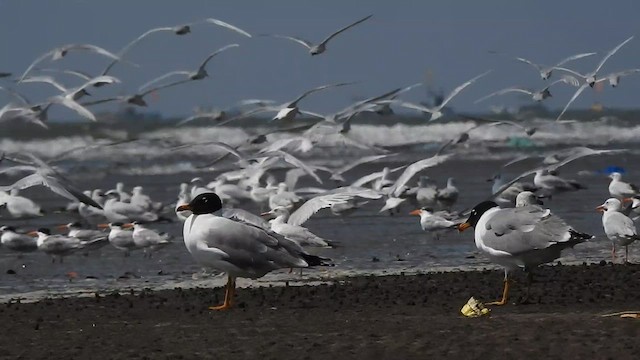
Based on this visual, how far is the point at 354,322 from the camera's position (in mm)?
10109

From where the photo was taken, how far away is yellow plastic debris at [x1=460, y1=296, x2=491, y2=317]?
10.5m

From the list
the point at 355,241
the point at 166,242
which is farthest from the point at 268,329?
the point at 355,241

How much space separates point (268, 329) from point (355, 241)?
26.9ft

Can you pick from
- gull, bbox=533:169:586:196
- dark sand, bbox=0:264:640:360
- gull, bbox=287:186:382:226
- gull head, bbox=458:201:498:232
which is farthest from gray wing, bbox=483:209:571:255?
gull, bbox=533:169:586:196

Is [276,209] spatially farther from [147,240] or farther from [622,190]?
[622,190]

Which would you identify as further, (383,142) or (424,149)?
(383,142)

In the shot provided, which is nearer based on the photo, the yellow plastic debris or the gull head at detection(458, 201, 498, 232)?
the yellow plastic debris

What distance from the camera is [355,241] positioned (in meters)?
18.0

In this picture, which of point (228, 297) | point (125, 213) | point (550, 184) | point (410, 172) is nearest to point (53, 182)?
point (125, 213)

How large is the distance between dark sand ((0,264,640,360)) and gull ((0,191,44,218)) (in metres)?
8.78

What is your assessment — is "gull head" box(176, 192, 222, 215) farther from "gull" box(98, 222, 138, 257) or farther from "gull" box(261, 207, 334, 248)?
"gull" box(98, 222, 138, 257)

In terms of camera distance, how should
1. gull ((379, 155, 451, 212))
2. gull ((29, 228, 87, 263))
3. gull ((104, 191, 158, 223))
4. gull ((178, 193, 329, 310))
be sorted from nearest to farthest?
1. gull ((178, 193, 329, 310))
2. gull ((29, 228, 87, 263))
3. gull ((104, 191, 158, 223))
4. gull ((379, 155, 451, 212))

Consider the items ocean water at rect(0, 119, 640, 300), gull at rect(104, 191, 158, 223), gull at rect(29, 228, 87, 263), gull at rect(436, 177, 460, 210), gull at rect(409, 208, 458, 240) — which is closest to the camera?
ocean water at rect(0, 119, 640, 300)

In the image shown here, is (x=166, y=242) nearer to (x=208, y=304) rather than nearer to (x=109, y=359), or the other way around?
(x=208, y=304)
